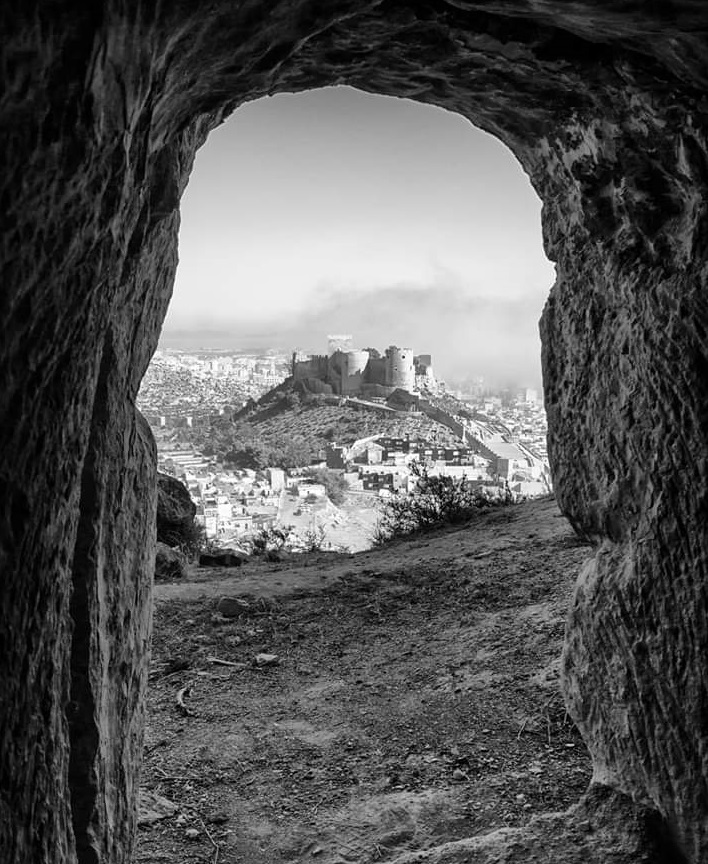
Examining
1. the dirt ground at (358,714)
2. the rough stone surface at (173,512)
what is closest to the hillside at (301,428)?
the rough stone surface at (173,512)

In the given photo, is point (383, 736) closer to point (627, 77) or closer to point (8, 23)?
point (627, 77)

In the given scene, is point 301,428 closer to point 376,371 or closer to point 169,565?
point 376,371

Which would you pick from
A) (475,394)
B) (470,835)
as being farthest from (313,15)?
(475,394)

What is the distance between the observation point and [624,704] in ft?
8.15

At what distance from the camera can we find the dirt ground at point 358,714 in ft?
9.92

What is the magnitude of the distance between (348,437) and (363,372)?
230 inches

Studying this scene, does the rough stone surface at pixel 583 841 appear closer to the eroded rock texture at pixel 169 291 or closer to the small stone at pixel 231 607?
the eroded rock texture at pixel 169 291

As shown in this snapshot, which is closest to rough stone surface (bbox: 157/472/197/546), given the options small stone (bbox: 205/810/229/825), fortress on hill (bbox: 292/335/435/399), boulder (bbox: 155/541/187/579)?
boulder (bbox: 155/541/187/579)

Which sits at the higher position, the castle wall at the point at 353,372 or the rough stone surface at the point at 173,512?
the castle wall at the point at 353,372

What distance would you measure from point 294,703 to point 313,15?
3765 millimetres

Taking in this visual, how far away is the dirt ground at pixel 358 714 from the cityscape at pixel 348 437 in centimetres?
664

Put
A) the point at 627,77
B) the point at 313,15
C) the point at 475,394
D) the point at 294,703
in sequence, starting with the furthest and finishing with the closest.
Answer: the point at 475,394
the point at 294,703
the point at 627,77
the point at 313,15

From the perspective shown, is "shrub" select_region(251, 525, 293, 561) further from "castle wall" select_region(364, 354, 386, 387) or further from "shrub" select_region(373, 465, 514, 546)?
"castle wall" select_region(364, 354, 386, 387)

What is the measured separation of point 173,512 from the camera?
9570 millimetres
